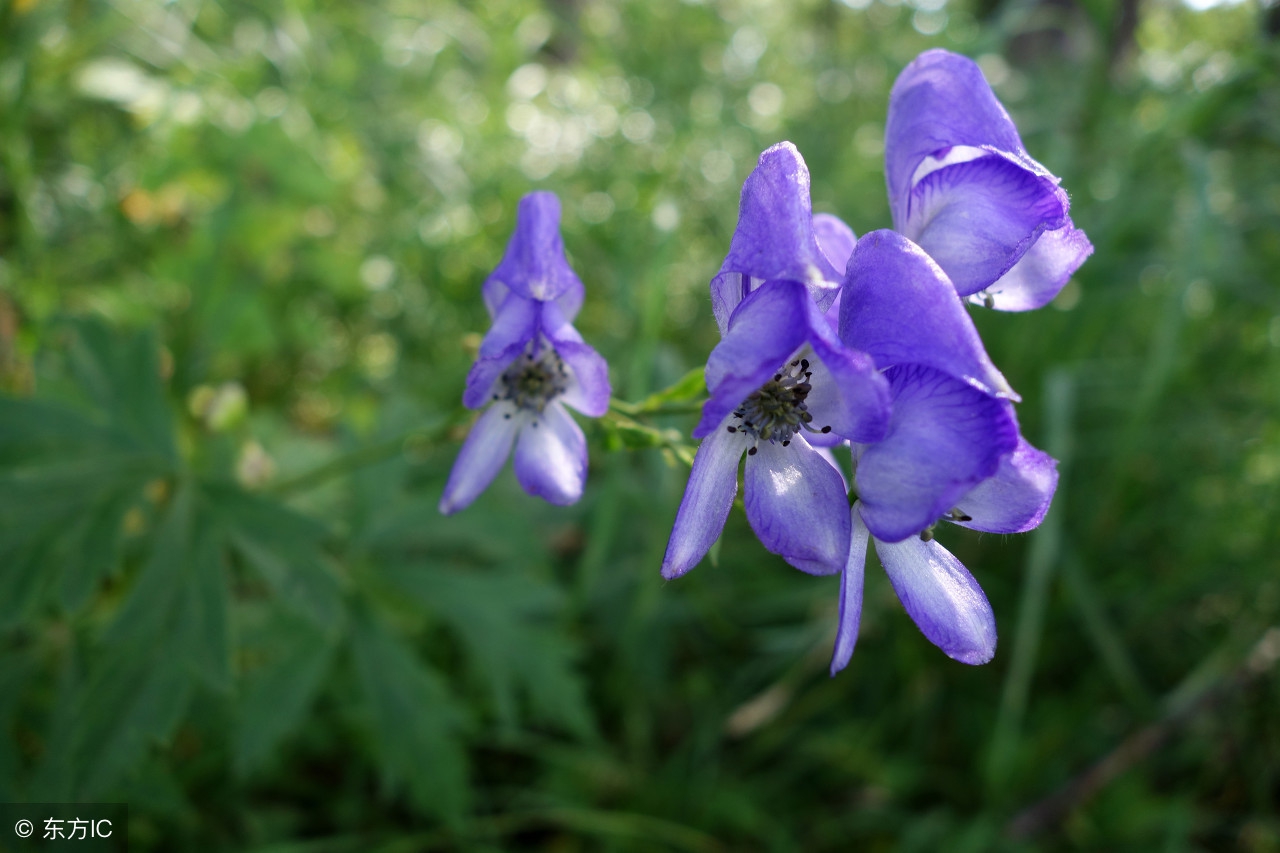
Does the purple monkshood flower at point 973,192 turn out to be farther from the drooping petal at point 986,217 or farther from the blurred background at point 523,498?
the blurred background at point 523,498

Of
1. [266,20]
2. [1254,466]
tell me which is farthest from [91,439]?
[1254,466]

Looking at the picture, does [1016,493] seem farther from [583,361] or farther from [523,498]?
[523,498]

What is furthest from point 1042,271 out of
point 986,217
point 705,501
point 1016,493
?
point 705,501

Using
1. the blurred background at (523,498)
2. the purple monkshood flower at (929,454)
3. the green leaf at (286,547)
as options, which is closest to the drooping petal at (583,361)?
the blurred background at (523,498)

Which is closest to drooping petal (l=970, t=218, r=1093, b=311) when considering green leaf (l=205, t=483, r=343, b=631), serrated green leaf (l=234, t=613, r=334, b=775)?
green leaf (l=205, t=483, r=343, b=631)

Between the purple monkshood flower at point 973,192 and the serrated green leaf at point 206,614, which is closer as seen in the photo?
the purple monkshood flower at point 973,192

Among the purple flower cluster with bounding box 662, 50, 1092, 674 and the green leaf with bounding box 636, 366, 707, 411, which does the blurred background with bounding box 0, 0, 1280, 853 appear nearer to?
the green leaf with bounding box 636, 366, 707, 411

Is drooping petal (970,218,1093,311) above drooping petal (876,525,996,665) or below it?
above
